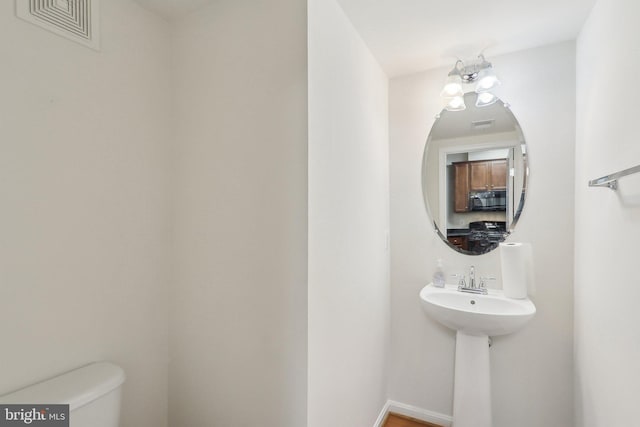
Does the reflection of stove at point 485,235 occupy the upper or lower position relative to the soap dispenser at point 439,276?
upper

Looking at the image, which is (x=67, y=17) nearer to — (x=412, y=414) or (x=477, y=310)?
(x=477, y=310)

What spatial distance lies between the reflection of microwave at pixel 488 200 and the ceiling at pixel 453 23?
0.87m

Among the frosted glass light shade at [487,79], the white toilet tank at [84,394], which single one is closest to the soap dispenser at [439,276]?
the frosted glass light shade at [487,79]

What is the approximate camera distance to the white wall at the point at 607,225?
978 mm

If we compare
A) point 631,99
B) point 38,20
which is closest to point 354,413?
point 631,99

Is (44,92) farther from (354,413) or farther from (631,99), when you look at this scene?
(631,99)

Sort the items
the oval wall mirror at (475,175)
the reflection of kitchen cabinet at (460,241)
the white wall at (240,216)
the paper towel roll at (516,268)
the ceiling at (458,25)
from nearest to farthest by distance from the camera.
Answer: the white wall at (240,216) < the ceiling at (458,25) < the paper towel roll at (516,268) < the oval wall mirror at (475,175) < the reflection of kitchen cabinet at (460,241)

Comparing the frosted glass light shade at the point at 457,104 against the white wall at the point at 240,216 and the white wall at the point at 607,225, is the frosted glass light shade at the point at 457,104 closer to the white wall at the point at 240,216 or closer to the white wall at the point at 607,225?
the white wall at the point at 607,225

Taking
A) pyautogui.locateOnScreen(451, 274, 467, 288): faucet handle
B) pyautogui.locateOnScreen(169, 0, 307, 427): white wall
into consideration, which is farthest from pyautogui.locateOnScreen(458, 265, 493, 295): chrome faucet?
pyautogui.locateOnScreen(169, 0, 307, 427): white wall

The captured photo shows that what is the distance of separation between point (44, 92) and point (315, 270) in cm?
127

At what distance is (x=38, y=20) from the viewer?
111cm

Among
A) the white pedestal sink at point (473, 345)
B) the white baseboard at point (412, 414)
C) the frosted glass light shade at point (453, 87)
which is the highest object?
the frosted glass light shade at point (453, 87)

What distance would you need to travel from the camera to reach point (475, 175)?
1926 mm

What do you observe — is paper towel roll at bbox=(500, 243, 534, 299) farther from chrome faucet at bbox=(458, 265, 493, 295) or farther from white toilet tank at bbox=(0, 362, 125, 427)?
white toilet tank at bbox=(0, 362, 125, 427)
